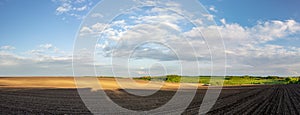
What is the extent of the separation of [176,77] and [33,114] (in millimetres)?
Result: 82733

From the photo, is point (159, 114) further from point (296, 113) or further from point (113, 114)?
point (296, 113)

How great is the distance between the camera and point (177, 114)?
1461 centimetres

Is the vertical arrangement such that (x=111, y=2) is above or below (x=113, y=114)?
above

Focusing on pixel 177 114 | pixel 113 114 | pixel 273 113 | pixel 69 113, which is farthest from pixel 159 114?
pixel 273 113

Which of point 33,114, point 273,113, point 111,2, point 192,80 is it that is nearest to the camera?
point 33,114

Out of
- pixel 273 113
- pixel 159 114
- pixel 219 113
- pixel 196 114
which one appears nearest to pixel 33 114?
pixel 159 114

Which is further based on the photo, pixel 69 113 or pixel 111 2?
pixel 111 2

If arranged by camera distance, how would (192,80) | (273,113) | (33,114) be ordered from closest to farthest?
(33,114) < (273,113) < (192,80)

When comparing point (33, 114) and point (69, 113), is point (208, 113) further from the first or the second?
point (33, 114)

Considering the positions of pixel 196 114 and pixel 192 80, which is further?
pixel 192 80

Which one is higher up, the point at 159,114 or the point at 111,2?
the point at 111,2

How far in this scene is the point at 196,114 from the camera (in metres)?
14.6

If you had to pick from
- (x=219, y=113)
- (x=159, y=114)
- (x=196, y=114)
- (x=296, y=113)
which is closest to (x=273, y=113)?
(x=296, y=113)

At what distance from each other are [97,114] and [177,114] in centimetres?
378
